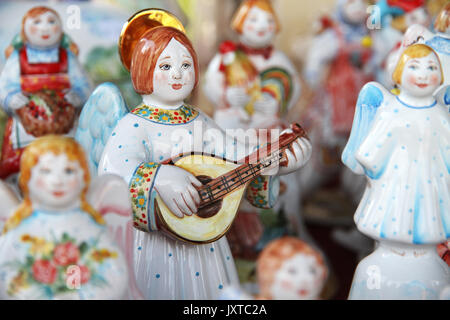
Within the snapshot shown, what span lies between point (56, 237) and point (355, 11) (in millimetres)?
2260

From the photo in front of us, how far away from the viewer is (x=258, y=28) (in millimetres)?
2613

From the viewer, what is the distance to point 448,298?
1530mm

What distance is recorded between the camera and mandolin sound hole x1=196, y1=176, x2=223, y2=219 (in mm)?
1652

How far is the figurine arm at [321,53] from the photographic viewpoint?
325 cm

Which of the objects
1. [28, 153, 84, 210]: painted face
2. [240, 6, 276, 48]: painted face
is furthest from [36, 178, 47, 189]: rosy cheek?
[240, 6, 276, 48]: painted face

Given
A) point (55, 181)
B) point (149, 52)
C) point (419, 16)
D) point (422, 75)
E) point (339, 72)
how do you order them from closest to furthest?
point (55, 181) → point (422, 75) → point (149, 52) → point (419, 16) → point (339, 72)

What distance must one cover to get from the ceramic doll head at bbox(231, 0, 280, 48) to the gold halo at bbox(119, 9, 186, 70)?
2.82 ft

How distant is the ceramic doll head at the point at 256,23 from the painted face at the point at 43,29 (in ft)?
2.59

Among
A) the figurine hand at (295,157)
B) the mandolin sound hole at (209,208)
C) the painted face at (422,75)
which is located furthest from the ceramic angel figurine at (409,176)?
the mandolin sound hole at (209,208)

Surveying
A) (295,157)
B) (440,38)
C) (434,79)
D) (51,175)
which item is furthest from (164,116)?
(440,38)

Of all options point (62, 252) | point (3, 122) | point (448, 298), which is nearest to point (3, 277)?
point (62, 252)

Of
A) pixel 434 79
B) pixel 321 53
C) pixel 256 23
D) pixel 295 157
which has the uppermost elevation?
pixel 256 23

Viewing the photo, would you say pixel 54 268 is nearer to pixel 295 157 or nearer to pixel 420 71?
pixel 295 157

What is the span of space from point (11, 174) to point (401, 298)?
50.5 inches
